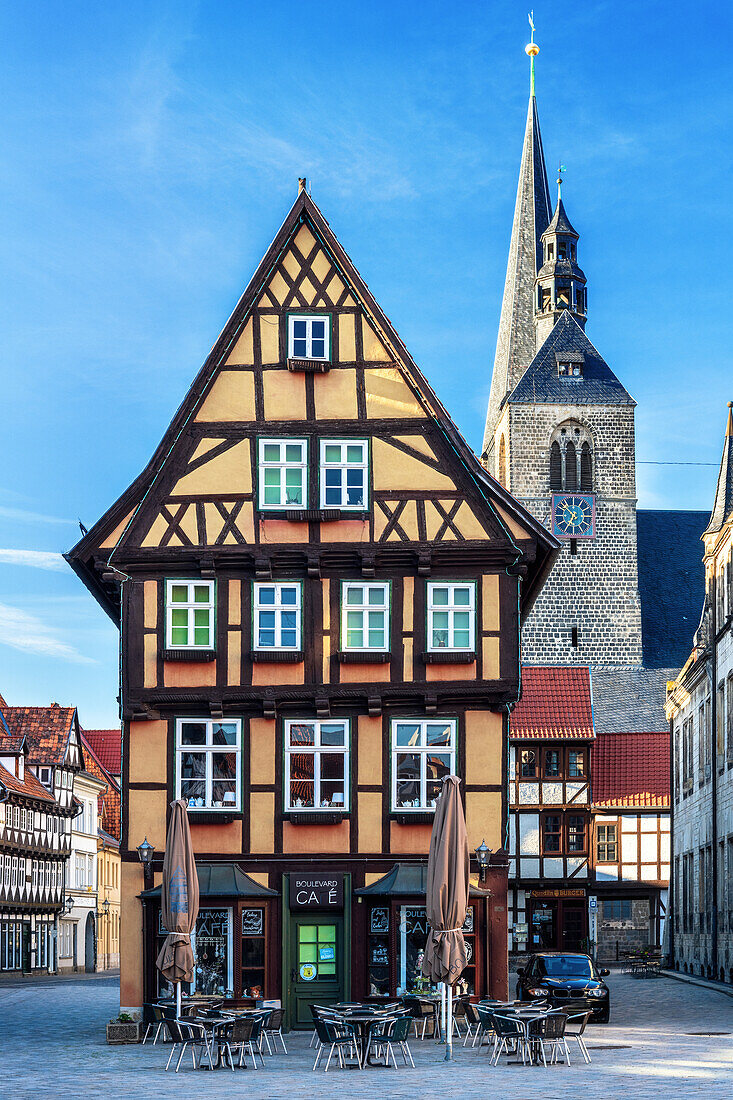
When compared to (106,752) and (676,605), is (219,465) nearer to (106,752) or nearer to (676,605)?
(106,752)

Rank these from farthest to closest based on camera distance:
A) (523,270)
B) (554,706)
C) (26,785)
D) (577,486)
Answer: (523,270), (577,486), (26,785), (554,706)

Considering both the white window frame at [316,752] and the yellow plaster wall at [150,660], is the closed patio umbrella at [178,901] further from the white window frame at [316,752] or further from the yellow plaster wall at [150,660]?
the yellow plaster wall at [150,660]

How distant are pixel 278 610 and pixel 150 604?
2089 millimetres

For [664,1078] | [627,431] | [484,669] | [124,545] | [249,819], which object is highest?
[627,431]

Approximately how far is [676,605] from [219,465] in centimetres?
6430

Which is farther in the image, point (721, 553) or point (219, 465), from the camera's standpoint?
point (721, 553)

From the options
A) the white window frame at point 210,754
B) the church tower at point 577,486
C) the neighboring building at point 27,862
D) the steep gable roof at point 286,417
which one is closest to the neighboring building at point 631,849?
the church tower at point 577,486

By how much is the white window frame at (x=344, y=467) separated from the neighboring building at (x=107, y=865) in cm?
4521

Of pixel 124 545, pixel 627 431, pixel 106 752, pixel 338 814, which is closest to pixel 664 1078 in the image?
pixel 338 814

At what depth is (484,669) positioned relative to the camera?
2678 cm

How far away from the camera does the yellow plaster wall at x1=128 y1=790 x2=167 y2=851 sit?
26391mm

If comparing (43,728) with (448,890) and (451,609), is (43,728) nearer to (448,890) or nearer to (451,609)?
(451,609)

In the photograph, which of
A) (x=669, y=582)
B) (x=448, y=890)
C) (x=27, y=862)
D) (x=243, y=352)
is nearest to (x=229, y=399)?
(x=243, y=352)

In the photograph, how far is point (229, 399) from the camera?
1100 inches
